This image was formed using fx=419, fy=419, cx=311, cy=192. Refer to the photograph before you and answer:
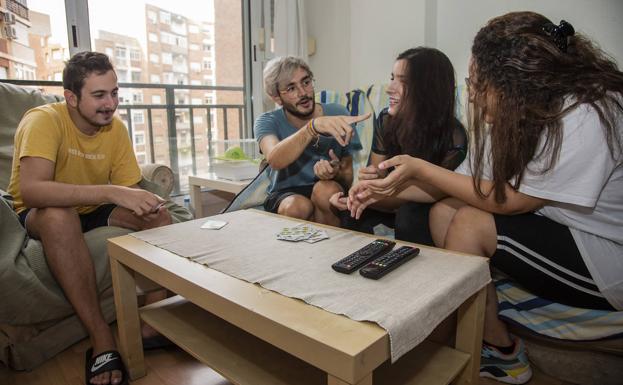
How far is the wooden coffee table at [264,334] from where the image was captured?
62 centimetres

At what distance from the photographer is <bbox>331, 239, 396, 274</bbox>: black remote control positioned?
0.85m

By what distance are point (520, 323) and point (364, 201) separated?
0.52 meters

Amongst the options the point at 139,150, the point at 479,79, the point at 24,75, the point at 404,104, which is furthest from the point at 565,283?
the point at 139,150

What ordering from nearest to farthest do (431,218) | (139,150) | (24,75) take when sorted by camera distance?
(431,218) < (24,75) < (139,150)

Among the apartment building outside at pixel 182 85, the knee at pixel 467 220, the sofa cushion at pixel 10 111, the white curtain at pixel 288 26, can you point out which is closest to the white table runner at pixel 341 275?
the knee at pixel 467 220

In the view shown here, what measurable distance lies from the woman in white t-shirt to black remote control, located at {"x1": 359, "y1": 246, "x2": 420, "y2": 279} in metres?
0.19

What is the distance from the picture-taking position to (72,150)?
1.42 m

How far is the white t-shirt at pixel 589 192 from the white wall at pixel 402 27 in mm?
1083

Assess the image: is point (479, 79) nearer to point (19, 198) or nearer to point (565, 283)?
point (565, 283)

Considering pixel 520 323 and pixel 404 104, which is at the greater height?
pixel 404 104

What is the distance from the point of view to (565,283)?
0.97m

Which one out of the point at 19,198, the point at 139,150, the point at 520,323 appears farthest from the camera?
the point at 139,150

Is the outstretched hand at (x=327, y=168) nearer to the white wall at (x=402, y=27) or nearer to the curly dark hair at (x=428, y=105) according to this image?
the curly dark hair at (x=428, y=105)

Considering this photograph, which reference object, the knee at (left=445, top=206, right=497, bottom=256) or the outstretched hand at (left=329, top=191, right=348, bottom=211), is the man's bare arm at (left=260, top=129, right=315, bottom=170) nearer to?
the outstretched hand at (left=329, top=191, right=348, bottom=211)
